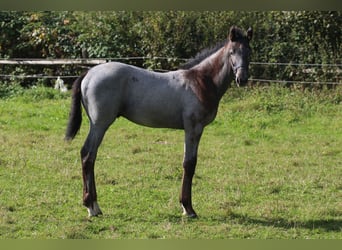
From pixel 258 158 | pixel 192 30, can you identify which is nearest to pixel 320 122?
pixel 258 158

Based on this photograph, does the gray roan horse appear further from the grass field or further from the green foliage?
the green foliage

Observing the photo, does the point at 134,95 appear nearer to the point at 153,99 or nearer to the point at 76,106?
the point at 153,99

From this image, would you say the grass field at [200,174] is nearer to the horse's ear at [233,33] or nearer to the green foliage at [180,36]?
the green foliage at [180,36]

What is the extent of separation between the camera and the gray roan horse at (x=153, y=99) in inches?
206

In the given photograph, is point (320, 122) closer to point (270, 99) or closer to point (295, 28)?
point (270, 99)

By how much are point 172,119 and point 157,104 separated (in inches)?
9.0

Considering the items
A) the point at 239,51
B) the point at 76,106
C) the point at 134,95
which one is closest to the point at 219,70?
the point at 239,51

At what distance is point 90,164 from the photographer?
5.32 meters

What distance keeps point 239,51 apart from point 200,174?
95.6 inches

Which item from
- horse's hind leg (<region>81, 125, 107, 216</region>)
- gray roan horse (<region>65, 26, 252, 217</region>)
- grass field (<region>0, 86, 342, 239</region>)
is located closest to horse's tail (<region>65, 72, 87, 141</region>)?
gray roan horse (<region>65, 26, 252, 217</region>)

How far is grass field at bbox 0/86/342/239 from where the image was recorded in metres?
5.02

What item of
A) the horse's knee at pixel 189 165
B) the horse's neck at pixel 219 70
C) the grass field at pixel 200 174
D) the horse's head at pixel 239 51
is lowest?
the grass field at pixel 200 174

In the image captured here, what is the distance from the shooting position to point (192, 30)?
13.2 meters

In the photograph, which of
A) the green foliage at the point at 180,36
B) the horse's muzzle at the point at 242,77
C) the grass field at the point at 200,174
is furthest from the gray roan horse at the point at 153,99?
the green foliage at the point at 180,36
